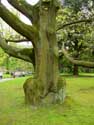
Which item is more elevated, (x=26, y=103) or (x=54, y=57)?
(x=54, y=57)

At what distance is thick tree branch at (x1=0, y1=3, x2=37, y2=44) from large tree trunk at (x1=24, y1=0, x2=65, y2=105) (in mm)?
390

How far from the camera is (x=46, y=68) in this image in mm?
13828

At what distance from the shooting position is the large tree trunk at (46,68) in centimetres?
1350

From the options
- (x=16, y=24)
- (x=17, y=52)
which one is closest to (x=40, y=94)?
(x=17, y=52)

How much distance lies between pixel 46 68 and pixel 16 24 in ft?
7.00

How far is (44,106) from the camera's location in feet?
43.9

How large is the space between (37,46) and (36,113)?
300 centimetres

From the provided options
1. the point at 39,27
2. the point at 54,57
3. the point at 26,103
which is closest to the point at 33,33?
the point at 39,27

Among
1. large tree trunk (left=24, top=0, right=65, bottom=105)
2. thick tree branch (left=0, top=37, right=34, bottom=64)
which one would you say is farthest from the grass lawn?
thick tree branch (left=0, top=37, right=34, bottom=64)

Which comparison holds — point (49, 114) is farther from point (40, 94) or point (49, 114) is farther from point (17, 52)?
point (17, 52)

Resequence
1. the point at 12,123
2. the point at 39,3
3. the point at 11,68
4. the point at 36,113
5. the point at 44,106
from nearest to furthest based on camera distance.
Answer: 1. the point at 12,123
2. the point at 36,113
3. the point at 44,106
4. the point at 39,3
5. the point at 11,68

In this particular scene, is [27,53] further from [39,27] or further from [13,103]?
[13,103]

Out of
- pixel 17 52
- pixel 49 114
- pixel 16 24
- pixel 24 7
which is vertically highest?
pixel 24 7

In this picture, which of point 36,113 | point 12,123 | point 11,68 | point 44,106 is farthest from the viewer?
point 11,68
